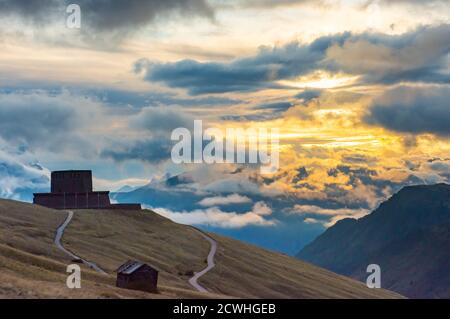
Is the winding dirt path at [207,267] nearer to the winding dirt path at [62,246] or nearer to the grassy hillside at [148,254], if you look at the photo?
the grassy hillside at [148,254]

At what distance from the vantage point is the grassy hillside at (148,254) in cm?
11400

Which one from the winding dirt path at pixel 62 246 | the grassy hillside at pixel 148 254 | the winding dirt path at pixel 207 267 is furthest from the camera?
the winding dirt path at pixel 207 267

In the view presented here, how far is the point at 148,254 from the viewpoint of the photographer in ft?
501

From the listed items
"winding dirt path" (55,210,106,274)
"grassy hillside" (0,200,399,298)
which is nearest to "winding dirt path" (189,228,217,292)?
"grassy hillside" (0,200,399,298)

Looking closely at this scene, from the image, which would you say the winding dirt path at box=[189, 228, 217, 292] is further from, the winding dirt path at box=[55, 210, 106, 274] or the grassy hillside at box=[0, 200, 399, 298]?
the winding dirt path at box=[55, 210, 106, 274]

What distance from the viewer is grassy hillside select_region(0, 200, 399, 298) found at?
114 metres

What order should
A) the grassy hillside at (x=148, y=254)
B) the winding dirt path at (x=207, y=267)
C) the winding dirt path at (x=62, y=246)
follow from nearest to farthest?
the grassy hillside at (x=148, y=254) < the winding dirt path at (x=62, y=246) < the winding dirt path at (x=207, y=267)

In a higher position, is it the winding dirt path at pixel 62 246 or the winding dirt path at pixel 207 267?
the winding dirt path at pixel 62 246

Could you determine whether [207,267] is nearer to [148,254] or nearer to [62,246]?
[148,254]

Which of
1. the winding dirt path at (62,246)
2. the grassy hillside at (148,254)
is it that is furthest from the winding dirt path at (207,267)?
the winding dirt path at (62,246)

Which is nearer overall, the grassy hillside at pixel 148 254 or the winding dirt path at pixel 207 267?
the grassy hillside at pixel 148 254

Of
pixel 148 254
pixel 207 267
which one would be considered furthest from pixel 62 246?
pixel 207 267

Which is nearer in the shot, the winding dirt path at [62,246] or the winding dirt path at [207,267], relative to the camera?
the winding dirt path at [62,246]
